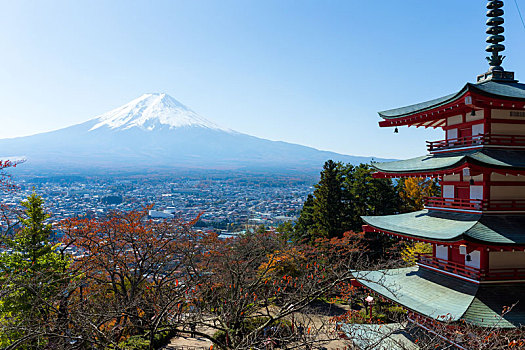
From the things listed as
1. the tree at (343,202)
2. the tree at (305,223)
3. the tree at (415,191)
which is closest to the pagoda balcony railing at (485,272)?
the tree at (343,202)

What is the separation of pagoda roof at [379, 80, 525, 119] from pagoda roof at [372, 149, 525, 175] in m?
1.46

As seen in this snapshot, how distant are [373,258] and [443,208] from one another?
14770 mm

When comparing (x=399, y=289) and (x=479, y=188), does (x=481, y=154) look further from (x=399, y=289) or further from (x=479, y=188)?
(x=399, y=289)

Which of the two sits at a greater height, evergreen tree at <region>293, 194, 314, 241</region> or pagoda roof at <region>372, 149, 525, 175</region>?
pagoda roof at <region>372, 149, 525, 175</region>

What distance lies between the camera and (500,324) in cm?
718

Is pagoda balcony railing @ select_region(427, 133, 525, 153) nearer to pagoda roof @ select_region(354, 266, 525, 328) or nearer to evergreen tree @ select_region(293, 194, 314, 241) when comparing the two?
pagoda roof @ select_region(354, 266, 525, 328)

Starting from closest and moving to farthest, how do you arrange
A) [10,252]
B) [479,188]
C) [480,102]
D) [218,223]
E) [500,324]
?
[500,324] → [480,102] → [479,188] → [10,252] → [218,223]

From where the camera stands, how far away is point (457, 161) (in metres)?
8.21

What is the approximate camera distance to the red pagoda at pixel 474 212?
310 inches

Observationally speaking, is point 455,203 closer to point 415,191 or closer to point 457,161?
point 457,161

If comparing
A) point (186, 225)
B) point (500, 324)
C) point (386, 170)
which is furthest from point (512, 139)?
point (186, 225)

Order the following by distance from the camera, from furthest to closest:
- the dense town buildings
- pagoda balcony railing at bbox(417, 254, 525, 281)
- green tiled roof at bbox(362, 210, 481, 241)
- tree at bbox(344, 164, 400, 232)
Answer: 1. the dense town buildings
2. tree at bbox(344, 164, 400, 232)
3. green tiled roof at bbox(362, 210, 481, 241)
4. pagoda balcony railing at bbox(417, 254, 525, 281)

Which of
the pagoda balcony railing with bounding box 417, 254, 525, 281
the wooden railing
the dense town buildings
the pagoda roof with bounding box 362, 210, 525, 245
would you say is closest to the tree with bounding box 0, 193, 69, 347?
the pagoda roof with bounding box 362, 210, 525, 245

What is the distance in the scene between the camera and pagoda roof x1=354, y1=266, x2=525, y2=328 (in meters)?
7.43
